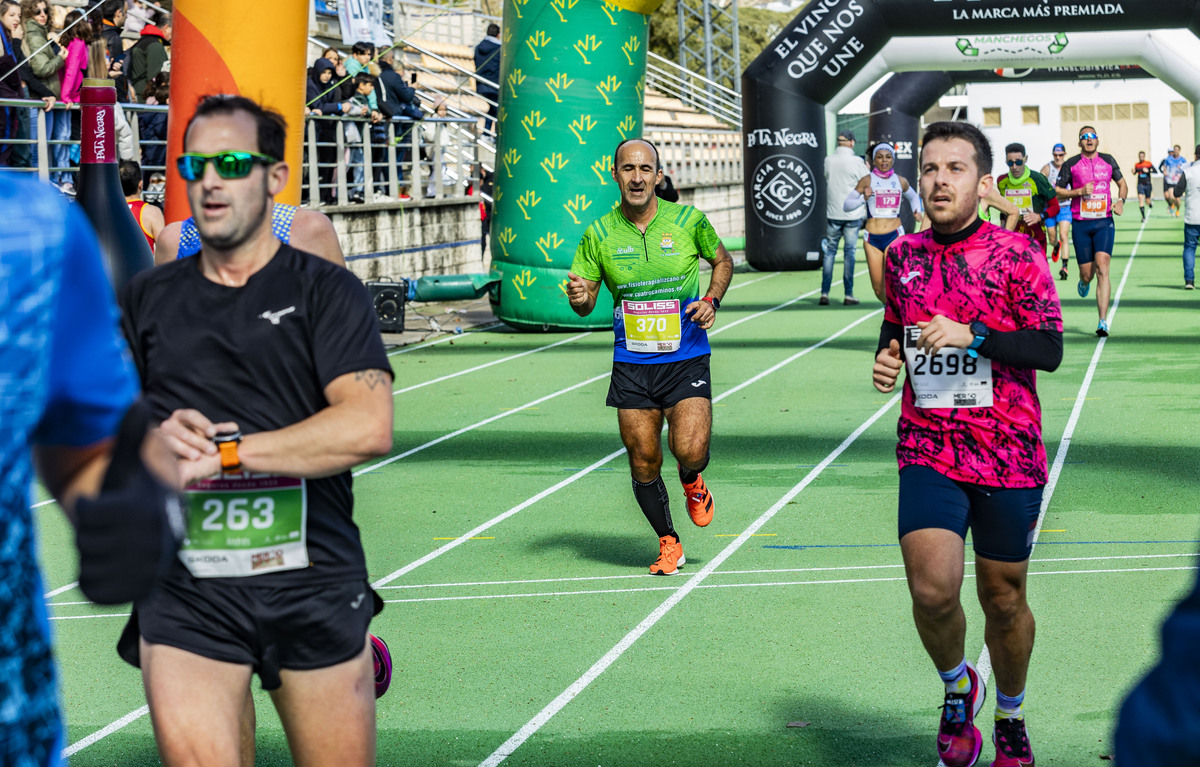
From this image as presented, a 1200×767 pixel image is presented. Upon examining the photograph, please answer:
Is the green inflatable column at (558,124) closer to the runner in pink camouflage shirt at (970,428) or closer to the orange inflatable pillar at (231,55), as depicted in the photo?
the orange inflatable pillar at (231,55)

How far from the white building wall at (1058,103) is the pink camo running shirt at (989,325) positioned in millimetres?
51882

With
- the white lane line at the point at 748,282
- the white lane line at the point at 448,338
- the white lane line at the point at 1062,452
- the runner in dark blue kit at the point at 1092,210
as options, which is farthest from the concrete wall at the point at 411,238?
the white lane line at the point at 1062,452

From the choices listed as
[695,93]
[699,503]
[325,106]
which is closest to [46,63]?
[325,106]

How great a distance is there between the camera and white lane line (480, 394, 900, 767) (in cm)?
499

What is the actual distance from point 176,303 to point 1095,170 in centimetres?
1513

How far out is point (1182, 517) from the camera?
786 centimetres

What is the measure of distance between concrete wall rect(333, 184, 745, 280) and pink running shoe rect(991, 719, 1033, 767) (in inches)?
577

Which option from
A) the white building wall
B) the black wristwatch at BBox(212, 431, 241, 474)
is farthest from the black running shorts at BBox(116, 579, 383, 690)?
the white building wall

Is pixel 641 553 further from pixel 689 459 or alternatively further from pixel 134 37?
pixel 134 37

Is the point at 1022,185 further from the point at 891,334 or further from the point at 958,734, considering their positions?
the point at 958,734

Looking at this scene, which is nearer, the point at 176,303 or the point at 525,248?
the point at 176,303

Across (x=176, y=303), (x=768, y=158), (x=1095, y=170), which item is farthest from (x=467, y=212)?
(x=176, y=303)

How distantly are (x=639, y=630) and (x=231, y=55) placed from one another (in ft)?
9.40

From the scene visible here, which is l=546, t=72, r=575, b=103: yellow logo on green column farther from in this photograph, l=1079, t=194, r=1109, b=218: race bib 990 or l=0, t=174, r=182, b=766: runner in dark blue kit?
l=0, t=174, r=182, b=766: runner in dark blue kit
